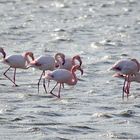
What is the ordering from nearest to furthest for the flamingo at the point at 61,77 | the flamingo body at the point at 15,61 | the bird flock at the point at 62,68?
the flamingo at the point at 61,77 → the bird flock at the point at 62,68 → the flamingo body at the point at 15,61

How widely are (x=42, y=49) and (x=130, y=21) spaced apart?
306 inches

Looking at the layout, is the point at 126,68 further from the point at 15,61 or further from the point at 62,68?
the point at 15,61

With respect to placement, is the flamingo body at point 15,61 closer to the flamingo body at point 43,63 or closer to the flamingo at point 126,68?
the flamingo body at point 43,63

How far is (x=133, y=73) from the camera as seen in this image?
12305 millimetres

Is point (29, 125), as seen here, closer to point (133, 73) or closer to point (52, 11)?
point (133, 73)

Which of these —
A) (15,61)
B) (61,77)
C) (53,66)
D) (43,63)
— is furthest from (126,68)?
(15,61)

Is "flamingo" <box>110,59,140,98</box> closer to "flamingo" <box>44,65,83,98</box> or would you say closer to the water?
the water

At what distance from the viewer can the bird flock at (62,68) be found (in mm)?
11938

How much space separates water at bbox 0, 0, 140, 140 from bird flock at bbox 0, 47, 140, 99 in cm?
21

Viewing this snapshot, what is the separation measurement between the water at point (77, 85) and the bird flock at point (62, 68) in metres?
0.21

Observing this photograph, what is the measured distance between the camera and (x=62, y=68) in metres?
13.1

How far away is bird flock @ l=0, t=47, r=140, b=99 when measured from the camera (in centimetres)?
1194

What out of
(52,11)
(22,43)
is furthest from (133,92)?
(52,11)

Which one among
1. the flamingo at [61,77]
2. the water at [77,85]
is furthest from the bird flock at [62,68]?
the water at [77,85]
